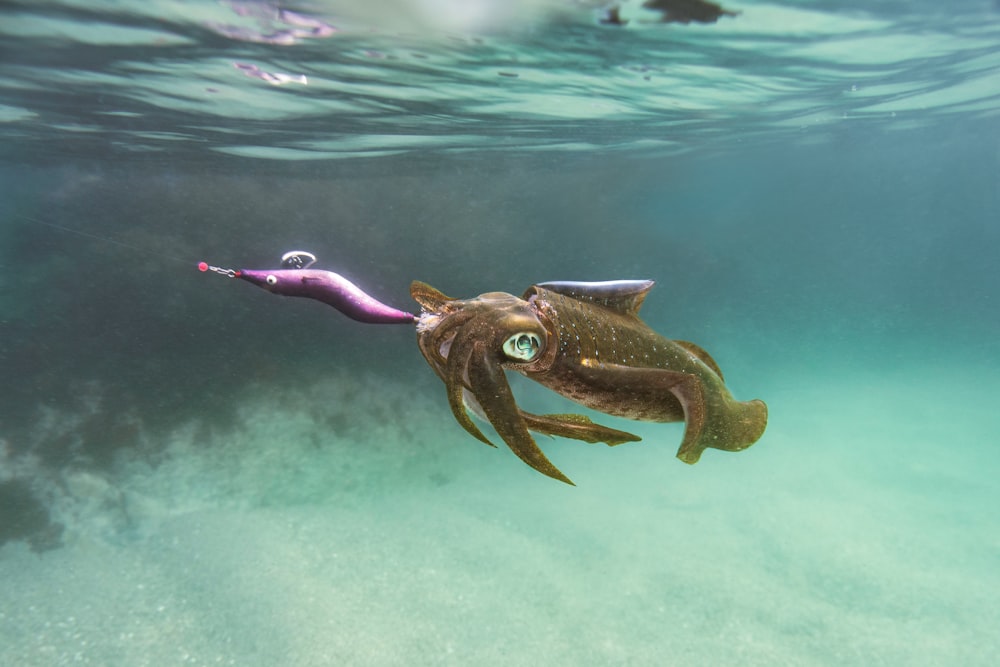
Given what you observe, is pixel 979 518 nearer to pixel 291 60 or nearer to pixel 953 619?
pixel 953 619

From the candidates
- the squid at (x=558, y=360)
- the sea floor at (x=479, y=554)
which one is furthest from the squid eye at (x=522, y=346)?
the sea floor at (x=479, y=554)

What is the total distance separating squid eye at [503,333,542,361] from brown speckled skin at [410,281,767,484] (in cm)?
2

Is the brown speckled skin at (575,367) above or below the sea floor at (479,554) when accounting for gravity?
above

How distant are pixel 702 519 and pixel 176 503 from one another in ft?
40.1

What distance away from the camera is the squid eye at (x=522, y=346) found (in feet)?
5.61

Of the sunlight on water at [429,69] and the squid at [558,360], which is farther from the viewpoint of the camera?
the sunlight on water at [429,69]

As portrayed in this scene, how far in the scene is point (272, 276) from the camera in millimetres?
2406

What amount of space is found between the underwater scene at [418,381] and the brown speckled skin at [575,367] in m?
0.02

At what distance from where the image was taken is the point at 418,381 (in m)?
17.1

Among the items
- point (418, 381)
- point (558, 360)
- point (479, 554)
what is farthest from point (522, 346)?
point (418, 381)

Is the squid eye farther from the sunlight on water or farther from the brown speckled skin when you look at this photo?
the sunlight on water

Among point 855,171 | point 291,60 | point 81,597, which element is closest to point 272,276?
point 291,60

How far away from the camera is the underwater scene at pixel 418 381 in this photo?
24.6ft

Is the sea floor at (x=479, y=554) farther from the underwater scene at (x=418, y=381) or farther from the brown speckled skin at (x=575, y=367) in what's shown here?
the brown speckled skin at (x=575, y=367)
